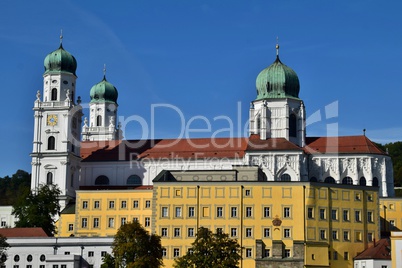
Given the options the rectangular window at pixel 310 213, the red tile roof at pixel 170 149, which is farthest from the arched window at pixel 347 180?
the rectangular window at pixel 310 213

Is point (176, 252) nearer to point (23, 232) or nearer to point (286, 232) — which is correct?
point (286, 232)

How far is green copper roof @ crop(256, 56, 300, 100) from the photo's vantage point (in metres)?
115

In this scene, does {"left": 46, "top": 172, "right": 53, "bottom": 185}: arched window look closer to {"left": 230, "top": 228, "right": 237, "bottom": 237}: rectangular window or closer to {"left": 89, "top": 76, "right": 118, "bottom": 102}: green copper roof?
{"left": 230, "top": 228, "right": 237, "bottom": 237}: rectangular window

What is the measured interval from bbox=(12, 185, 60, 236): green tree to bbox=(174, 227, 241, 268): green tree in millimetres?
26532

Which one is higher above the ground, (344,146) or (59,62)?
(59,62)

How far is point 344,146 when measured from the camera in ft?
354

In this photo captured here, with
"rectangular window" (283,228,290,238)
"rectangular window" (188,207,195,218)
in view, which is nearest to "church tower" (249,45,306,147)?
"rectangular window" (188,207,195,218)

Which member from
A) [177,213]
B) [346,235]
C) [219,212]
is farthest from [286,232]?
[177,213]

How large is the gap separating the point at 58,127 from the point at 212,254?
46.6m

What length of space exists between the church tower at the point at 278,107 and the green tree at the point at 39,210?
30.1 metres

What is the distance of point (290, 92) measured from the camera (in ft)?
378

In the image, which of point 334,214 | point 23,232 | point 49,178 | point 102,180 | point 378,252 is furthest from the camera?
point 102,180

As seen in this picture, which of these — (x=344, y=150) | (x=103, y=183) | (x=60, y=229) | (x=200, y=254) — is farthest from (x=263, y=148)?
(x=200, y=254)

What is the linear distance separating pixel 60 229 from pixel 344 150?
38.2 metres
